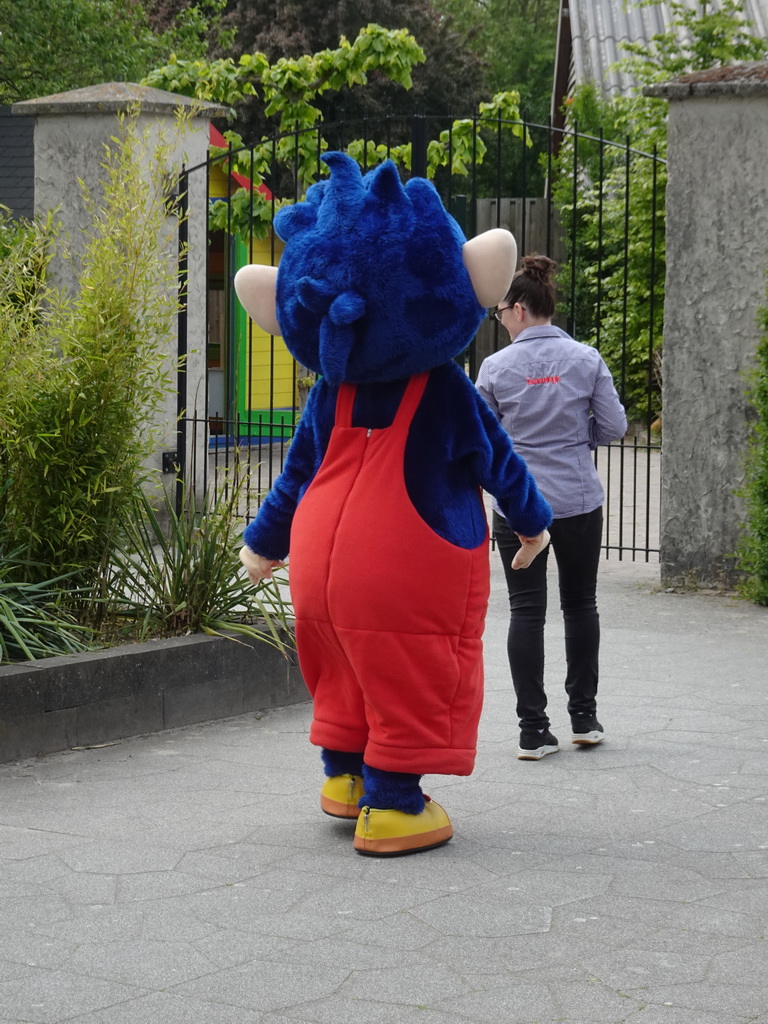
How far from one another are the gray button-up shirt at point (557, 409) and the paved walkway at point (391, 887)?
39.4 inches

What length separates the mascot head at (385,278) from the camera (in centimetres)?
401

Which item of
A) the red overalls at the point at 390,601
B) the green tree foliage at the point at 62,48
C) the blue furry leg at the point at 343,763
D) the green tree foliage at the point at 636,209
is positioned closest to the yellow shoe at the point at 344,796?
the blue furry leg at the point at 343,763

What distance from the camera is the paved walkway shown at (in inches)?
124

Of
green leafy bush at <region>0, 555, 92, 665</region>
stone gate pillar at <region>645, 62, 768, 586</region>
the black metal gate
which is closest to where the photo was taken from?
green leafy bush at <region>0, 555, 92, 665</region>

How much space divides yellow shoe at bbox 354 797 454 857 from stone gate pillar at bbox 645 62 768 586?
4.56 m

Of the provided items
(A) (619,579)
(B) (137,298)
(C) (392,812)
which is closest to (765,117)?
(A) (619,579)

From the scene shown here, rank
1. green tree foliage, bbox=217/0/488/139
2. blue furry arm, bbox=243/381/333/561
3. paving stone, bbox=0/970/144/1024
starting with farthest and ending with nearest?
green tree foliage, bbox=217/0/488/139, blue furry arm, bbox=243/381/333/561, paving stone, bbox=0/970/144/1024

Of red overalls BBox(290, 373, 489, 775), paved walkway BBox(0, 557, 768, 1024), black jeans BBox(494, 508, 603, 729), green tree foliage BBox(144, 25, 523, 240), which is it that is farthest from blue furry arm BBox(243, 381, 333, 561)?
green tree foliage BBox(144, 25, 523, 240)

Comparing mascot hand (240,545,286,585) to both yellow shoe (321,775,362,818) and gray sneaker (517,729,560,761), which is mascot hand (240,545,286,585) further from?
gray sneaker (517,729,560,761)

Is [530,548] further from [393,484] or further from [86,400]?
[86,400]

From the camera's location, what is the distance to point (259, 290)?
432 centimetres

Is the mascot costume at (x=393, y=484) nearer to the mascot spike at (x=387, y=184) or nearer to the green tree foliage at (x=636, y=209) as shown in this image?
the mascot spike at (x=387, y=184)

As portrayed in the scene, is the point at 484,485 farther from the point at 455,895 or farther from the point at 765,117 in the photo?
the point at 765,117

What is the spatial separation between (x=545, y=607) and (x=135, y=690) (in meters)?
1.57
